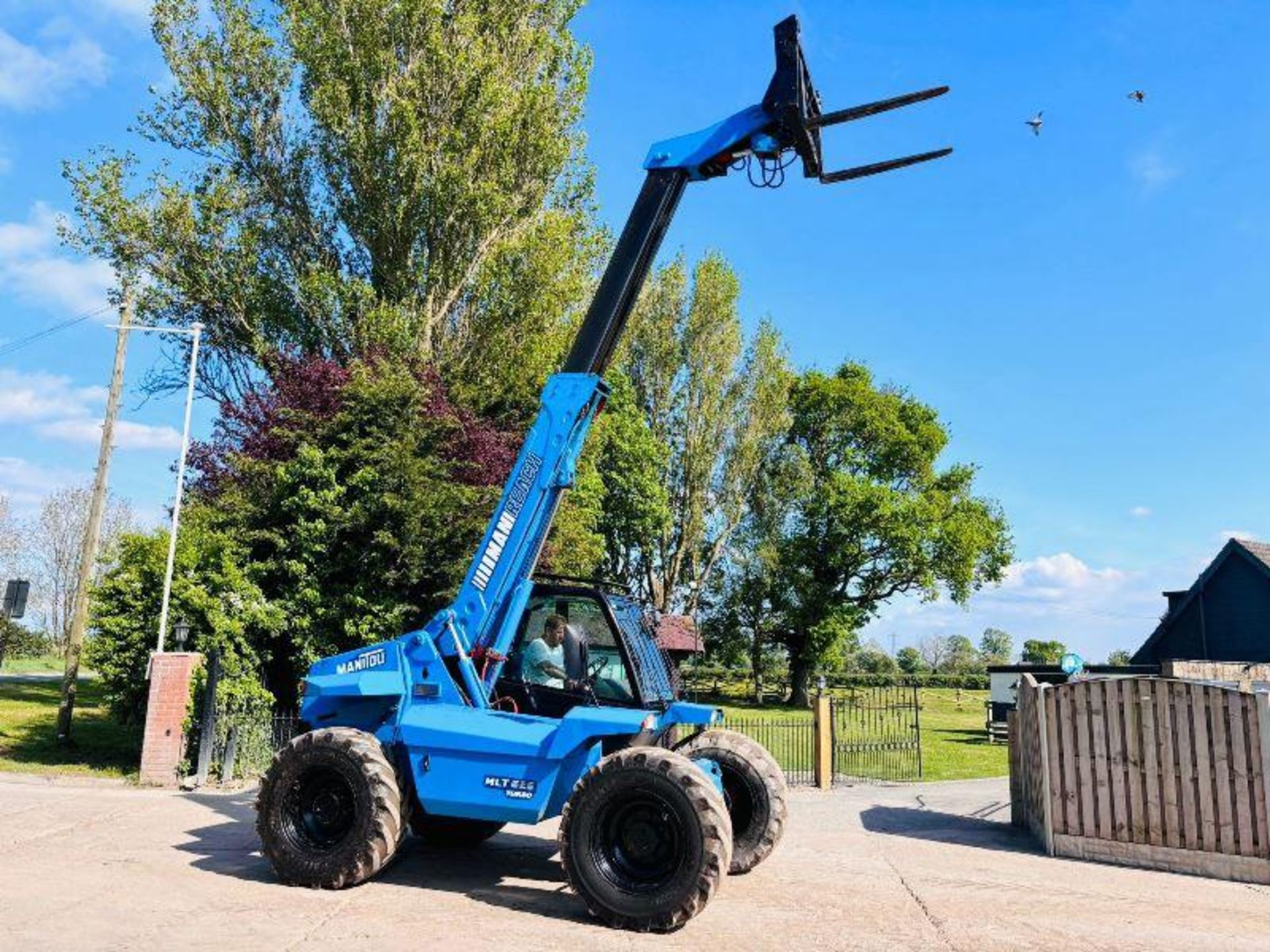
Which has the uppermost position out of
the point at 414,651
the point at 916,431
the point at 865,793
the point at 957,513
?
the point at 916,431

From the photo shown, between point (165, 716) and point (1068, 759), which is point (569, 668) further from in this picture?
point (165, 716)

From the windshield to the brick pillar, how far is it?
8.01 m

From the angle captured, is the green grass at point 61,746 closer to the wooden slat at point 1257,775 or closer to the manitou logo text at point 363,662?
the manitou logo text at point 363,662

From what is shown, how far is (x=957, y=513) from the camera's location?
4219 centimetres

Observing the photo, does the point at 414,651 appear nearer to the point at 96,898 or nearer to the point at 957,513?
the point at 96,898

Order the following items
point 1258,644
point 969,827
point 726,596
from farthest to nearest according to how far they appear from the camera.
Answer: point 726,596, point 1258,644, point 969,827

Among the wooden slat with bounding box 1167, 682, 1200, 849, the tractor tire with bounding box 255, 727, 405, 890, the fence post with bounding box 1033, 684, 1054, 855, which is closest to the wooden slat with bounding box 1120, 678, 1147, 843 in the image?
the wooden slat with bounding box 1167, 682, 1200, 849

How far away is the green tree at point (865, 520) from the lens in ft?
134

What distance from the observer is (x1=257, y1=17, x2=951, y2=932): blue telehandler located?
6.59m

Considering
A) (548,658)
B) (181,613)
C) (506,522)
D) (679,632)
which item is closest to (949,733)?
(679,632)

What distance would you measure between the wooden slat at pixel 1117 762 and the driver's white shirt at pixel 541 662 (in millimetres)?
6247

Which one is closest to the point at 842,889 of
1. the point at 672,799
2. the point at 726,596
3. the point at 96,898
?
the point at 672,799

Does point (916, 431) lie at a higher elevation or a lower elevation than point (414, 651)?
higher

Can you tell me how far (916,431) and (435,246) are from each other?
97.7 ft
